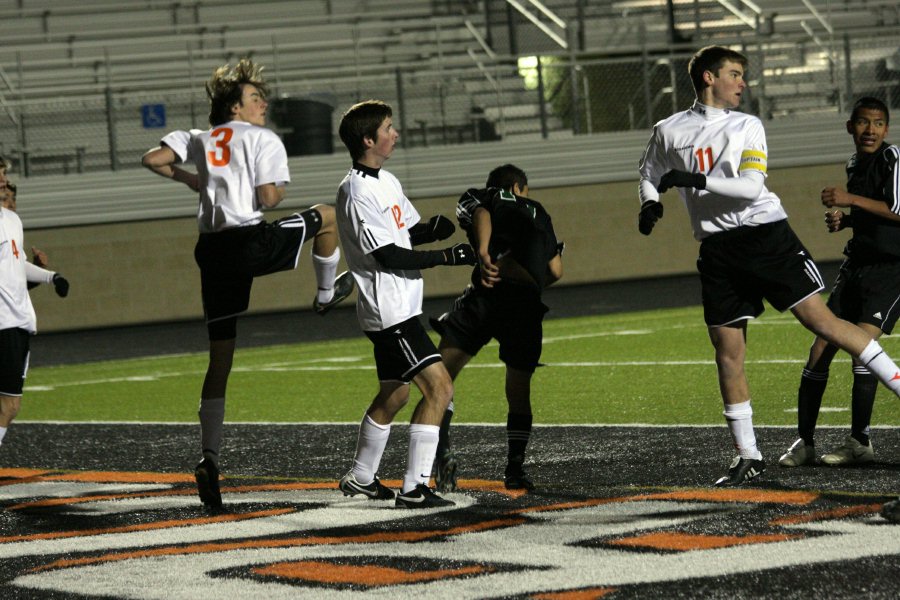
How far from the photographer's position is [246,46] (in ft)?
83.2

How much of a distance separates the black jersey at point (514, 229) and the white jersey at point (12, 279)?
2.43 meters

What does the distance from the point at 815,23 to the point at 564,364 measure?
15.7 meters

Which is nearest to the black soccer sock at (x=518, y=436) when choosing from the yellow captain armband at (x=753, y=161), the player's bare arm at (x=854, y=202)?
the yellow captain armband at (x=753, y=161)

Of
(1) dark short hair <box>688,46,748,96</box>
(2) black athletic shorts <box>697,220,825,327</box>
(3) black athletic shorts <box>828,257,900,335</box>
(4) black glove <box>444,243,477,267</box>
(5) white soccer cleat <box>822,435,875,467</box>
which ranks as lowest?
(5) white soccer cleat <box>822,435,875,467</box>

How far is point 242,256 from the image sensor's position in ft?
21.6

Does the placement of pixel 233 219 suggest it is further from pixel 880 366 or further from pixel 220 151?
pixel 880 366

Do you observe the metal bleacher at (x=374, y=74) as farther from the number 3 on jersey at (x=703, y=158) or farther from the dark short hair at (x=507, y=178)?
the number 3 on jersey at (x=703, y=158)

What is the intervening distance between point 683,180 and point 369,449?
1.87 m

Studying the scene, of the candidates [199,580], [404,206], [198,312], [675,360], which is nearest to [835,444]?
[404,206]

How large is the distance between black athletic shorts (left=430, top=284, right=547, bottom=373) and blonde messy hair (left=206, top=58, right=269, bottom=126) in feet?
4.57

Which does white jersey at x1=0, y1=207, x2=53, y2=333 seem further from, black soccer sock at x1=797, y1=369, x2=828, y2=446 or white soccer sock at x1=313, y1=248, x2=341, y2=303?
black soccer sock at x1=797, y1=369, x2=828, y2=446

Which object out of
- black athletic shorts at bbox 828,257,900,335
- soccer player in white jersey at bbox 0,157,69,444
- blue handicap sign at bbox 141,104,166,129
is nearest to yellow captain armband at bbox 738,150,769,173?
black athletic shorts at bbox 828,257,900,335

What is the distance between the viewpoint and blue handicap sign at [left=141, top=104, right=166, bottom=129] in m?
22.4

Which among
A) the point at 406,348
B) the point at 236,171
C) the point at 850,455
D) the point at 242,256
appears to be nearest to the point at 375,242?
the point at 406,348
